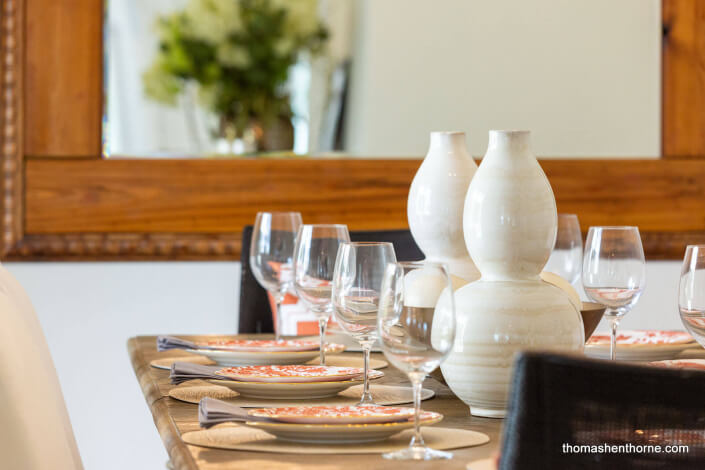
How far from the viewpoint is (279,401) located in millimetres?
1075

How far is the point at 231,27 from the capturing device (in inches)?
106

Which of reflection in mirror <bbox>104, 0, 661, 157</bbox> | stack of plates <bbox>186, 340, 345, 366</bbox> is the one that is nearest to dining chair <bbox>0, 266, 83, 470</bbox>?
stack of plates <bbox>186, 340, 345, 366</bbox>

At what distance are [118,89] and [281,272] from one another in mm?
1303

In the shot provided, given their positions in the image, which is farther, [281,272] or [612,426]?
[281,272]

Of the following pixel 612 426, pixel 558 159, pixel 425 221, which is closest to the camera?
pixel 612 426

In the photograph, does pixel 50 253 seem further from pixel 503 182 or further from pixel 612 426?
pixel 612 426

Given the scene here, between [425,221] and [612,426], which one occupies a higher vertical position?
[425,221]

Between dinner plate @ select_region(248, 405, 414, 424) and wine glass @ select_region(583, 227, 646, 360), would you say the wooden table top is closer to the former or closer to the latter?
dinner plate @ select_region(248, 405, 414, 424)

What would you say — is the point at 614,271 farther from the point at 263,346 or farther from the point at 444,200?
the point at 263,346

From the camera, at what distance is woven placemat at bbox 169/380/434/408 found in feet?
3.50

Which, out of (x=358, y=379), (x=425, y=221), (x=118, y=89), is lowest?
(x=358, y=379)

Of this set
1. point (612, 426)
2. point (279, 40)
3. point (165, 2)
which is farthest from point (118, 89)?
point (612, 426)

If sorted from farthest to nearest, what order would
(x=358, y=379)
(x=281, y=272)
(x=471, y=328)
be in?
1. (x=281, y=272)
2. (x=358, y=379)
3. (x=471, y=328)

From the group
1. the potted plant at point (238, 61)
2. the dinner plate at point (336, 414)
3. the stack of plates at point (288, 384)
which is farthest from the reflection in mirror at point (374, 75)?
the dinner plate at point (336, 414)
